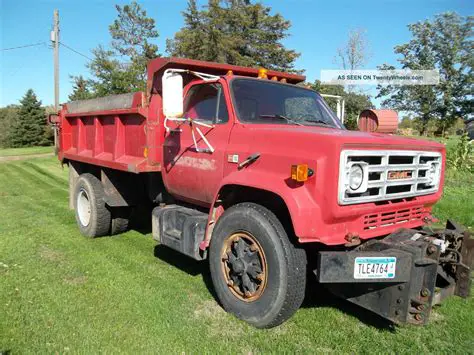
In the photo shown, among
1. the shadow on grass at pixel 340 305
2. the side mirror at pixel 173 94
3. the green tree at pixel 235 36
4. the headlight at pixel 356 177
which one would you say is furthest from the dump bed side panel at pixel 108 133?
the green tree at pixel 235 36

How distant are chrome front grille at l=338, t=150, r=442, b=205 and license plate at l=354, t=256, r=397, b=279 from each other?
47 cm

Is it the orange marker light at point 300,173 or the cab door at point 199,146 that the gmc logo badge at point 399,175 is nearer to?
the orange marker light at point 300,173

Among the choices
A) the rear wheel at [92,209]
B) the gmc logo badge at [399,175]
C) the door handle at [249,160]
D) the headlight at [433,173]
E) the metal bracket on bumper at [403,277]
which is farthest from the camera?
the rear wheel at [92,209]

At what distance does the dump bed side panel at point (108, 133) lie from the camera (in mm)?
5309

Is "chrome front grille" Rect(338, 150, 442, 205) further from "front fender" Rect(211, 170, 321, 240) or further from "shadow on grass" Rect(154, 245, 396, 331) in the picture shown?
"shadow on grass" Rect(154, 245, 396, 331)

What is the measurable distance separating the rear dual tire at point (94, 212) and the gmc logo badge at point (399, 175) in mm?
4443

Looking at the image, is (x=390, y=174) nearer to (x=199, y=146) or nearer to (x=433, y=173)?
(x=433, y=173)

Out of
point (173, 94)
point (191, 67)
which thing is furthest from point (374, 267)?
point (191, 67)

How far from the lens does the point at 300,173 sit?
10.7 feet

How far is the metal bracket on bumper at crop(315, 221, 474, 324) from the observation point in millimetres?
3174

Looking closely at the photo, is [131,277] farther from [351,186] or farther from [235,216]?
[351,186]

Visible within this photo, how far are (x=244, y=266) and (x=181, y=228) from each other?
45.3 inches

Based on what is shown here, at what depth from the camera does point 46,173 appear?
1595cm

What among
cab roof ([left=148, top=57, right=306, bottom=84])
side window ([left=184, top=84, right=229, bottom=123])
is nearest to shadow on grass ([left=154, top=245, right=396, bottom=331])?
side window ([left=184, top=84, right=229, bottom=123])
